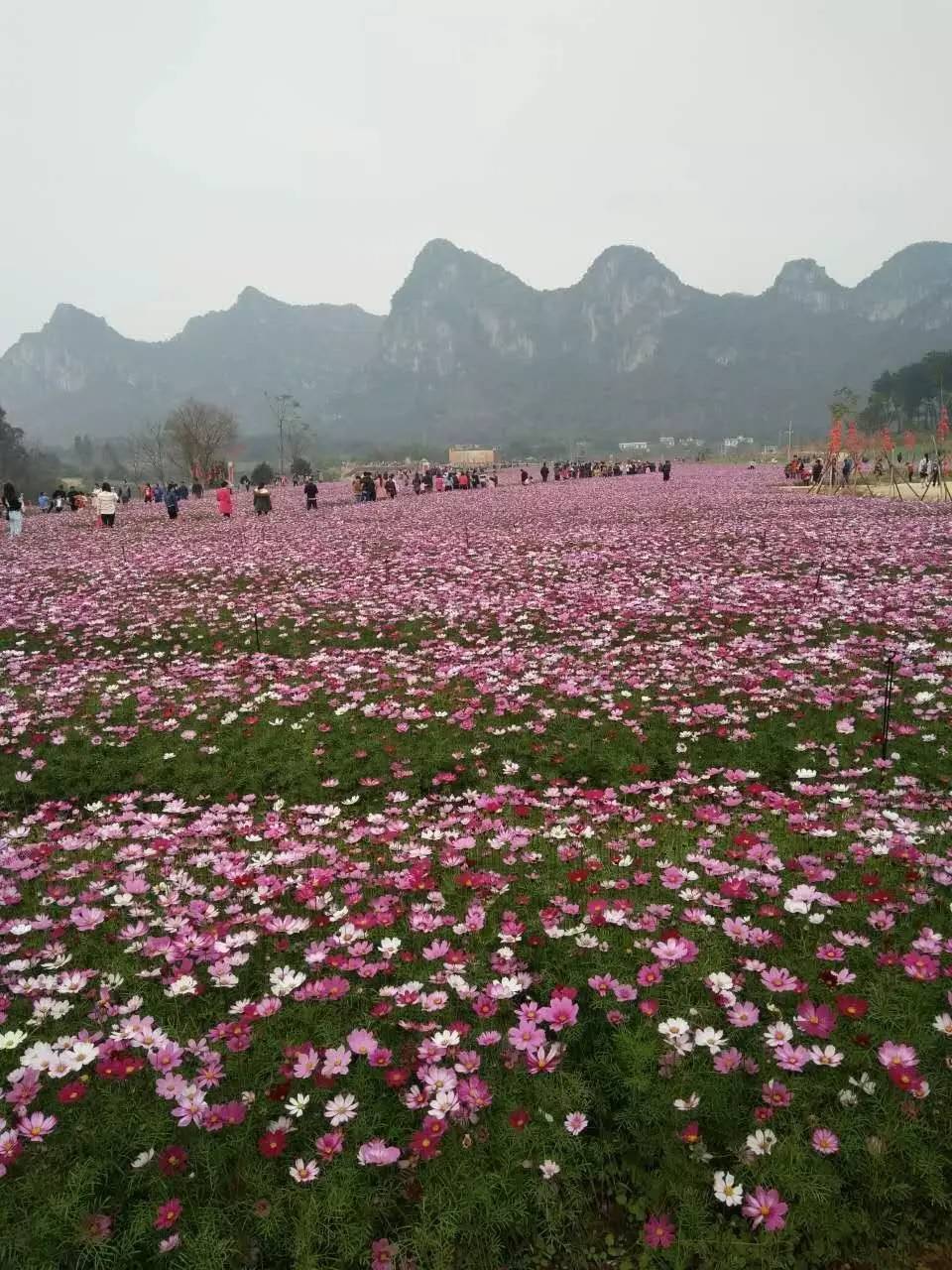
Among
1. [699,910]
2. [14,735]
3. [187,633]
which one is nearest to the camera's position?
[699,910]

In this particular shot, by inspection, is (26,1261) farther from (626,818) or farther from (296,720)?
(296,720)

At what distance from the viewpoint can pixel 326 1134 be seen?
3.60m

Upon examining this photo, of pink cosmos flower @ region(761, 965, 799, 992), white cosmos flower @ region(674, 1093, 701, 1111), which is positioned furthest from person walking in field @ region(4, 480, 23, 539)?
white cosmos flower @ region(674, 1093, 701, 1111)

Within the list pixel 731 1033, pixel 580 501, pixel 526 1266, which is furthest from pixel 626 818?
pixel 580 501

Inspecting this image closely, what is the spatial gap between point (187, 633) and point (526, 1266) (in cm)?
1373

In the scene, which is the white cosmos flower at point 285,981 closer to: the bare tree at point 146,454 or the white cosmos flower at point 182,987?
the white cosmos flower at point 182,987

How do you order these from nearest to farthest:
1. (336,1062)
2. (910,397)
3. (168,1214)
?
(168,1214), (336,1062), (910,397)

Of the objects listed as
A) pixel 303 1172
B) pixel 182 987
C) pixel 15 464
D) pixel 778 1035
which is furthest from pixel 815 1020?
pixel 15 464

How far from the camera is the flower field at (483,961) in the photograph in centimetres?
338

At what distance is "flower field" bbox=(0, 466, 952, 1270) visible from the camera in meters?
3.38

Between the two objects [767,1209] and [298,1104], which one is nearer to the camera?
[767,1209]

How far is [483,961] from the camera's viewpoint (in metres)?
4.80

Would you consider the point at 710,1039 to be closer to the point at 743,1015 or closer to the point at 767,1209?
the point at 743,1015

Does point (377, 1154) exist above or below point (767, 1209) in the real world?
above
